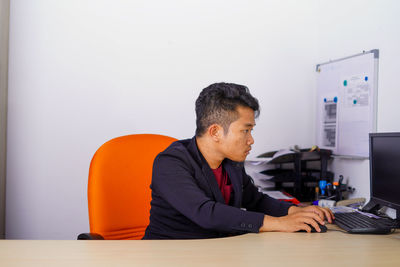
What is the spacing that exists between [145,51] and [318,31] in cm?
125

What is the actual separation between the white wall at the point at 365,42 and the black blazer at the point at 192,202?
0.82 meters

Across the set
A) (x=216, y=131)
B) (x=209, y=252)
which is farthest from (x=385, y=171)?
(x=209, y=252)

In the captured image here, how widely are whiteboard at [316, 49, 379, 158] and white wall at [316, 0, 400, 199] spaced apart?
0.05m

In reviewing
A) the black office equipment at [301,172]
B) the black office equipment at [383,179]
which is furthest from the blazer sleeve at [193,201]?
the black office equipment at [301,172]

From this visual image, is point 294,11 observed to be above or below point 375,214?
above

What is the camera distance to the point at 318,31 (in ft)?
8.58

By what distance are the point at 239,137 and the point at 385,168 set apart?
68cm

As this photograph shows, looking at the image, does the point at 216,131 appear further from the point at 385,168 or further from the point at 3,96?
the point at 3,96

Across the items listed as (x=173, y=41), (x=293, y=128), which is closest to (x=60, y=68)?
(x=173, y=41)

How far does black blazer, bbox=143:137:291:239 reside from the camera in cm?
121

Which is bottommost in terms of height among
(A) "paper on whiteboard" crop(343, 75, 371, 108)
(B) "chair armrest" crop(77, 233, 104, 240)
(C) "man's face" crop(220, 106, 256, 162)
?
(B) "chair armrest" crop(77, 233, 104, 240)

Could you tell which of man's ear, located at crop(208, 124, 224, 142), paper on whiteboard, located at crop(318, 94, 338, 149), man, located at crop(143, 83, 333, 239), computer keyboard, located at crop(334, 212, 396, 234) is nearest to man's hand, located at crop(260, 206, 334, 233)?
man, located at crop(143, 83, 333, 239)

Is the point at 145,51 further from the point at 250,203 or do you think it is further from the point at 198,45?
the point at 250,203

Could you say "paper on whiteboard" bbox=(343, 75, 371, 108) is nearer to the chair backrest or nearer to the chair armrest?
the chair backrest
